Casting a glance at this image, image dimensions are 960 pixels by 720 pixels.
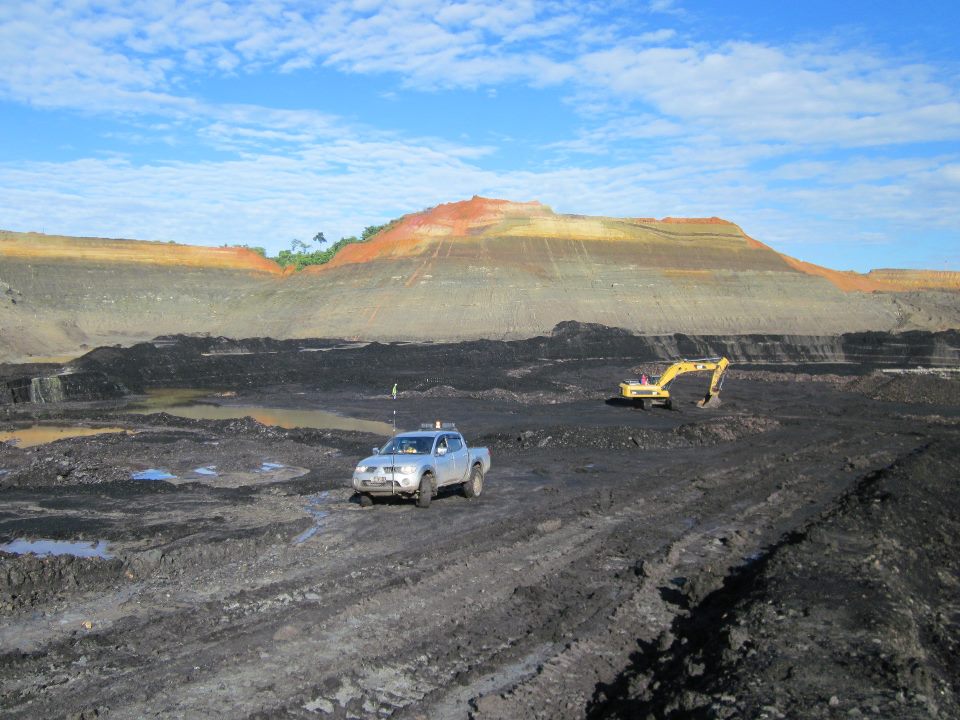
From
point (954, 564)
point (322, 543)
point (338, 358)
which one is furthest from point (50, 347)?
point (954, 564)

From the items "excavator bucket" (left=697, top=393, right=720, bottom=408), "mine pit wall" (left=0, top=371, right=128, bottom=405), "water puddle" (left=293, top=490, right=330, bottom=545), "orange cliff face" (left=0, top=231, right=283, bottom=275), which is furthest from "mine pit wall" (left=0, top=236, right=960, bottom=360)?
"water puddle" (left=293, top=490, right=330, bottom=545)

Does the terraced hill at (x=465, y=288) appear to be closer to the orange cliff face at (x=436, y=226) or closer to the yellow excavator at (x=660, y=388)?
the orange cliff face at (x=436, y=226)

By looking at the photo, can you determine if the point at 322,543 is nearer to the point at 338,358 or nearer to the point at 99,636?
the point at 99,636

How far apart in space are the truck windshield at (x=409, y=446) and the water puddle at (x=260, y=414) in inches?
612

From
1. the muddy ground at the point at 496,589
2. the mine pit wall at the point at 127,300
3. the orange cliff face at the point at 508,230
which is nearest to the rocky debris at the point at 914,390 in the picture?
the muddy ground at the point at 496,589

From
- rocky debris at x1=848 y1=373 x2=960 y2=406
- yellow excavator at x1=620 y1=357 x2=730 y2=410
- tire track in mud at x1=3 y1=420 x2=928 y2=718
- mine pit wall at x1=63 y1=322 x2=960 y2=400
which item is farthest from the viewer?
mine pit wall at x1=63 y1=322 x2=960 y2=400

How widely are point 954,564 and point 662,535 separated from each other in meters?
4.77

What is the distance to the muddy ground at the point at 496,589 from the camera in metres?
8.38

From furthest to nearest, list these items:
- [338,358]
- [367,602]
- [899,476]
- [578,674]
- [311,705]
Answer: [338,358] → [899,476] → [367,602] → [578,674] → [311,705]

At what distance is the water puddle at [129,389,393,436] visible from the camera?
3709 cm

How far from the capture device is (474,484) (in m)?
19.5

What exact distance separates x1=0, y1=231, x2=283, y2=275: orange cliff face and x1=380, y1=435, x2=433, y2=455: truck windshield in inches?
3877

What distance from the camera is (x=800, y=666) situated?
8.56 m

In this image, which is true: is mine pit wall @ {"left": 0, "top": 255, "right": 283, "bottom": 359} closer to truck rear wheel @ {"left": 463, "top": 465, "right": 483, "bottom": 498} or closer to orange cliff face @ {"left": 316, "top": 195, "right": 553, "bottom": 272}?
orange cliff face @ {"left": 316, "top": 195, "right": 553, "bottom": 272}
